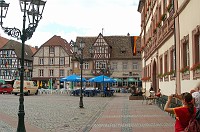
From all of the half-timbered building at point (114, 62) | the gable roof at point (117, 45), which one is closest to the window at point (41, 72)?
the half-timbered building at point (114, 62)

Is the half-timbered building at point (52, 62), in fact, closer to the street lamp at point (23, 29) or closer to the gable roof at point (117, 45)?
the gable roof at point (117, 45)

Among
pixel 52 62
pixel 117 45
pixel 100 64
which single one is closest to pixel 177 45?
pixel 100 64

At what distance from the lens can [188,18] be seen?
48.8ft

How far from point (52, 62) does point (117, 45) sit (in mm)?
15868

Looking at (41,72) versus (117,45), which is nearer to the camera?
(117,45)

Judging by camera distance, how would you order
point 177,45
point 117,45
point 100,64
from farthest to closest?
point 117,45
point 100,64
point 177,45

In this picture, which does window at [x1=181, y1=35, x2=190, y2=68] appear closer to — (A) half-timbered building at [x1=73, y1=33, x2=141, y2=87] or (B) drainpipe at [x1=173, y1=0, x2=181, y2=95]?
(B) drainpipe at [x1=173, y1=0, x2=181, y2=95]

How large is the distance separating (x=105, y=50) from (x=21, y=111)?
59.4 metres

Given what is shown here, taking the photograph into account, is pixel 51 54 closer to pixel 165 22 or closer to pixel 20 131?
pixel 165 22

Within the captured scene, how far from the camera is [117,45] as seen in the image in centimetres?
7181

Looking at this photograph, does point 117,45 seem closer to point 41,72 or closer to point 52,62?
point 52,62

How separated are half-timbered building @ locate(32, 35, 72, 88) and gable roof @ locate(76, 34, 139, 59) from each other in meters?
7.70

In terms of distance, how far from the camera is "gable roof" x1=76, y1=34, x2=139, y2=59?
7019 centimetres

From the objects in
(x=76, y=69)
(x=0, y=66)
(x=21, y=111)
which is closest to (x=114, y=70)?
(x=76, y=69)
